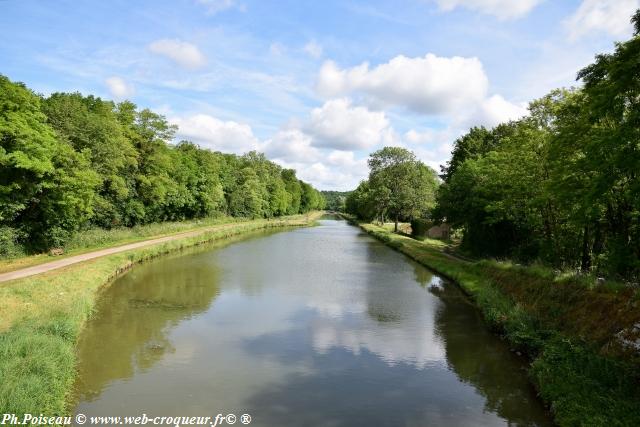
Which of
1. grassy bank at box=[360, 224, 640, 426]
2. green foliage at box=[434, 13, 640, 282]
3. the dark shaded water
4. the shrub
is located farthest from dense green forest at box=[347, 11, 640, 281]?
the shrub

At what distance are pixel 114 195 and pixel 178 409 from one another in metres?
36.8

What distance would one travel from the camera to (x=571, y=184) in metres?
19.2

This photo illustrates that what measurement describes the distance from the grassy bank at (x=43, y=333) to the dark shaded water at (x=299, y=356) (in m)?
0.71

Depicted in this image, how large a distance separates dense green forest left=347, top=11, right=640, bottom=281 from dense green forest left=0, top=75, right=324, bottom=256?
26566 millimetres

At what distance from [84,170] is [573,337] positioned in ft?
97.1

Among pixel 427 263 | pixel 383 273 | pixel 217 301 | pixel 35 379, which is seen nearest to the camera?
pixel 35 379

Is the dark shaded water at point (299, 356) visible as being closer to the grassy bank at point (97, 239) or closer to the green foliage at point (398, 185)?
the grassy bank at point (97, 239)

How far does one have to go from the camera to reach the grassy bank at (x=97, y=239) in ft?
87.4

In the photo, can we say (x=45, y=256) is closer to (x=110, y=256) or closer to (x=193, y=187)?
(x=110, y=256)

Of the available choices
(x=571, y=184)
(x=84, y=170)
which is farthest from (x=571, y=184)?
(x=84, y=170)

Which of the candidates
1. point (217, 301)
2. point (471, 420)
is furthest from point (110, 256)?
point (471, 420)

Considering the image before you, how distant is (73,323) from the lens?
52.3 ft

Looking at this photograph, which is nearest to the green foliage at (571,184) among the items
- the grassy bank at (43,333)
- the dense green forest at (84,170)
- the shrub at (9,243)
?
the grassy bank at (43,333)

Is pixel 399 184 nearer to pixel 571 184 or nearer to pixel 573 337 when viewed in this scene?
pixel 571 184
